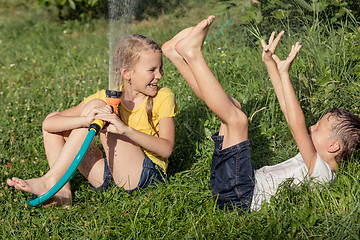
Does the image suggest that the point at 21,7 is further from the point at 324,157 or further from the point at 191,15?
the point at 324,157

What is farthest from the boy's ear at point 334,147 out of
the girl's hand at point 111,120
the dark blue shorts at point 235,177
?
the girl's hand at point 111,120

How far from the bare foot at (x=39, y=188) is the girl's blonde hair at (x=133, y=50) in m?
0.70

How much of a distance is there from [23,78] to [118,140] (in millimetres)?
2674

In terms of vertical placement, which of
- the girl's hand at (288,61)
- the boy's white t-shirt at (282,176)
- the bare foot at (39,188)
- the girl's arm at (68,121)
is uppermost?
the girl's hand at (288,61)

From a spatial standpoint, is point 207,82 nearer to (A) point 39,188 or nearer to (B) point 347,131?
(B) point 347,131

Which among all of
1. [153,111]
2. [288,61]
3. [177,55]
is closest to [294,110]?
[288,61]

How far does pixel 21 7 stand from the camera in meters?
7.64

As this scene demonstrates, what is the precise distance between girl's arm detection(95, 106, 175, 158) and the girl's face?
22cm

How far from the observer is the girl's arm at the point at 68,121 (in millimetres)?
2459

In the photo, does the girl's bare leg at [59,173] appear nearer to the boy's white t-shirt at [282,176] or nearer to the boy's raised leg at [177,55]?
the boy's raised leg at [177,55]

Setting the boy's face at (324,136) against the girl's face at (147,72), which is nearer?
the boy's face at (324,136)

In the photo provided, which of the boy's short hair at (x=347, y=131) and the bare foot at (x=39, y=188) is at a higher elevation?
the boy's short hair at (x=347, y=131)

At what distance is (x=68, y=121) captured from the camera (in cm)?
256

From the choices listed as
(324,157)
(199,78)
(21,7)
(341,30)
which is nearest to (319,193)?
(324,157)
